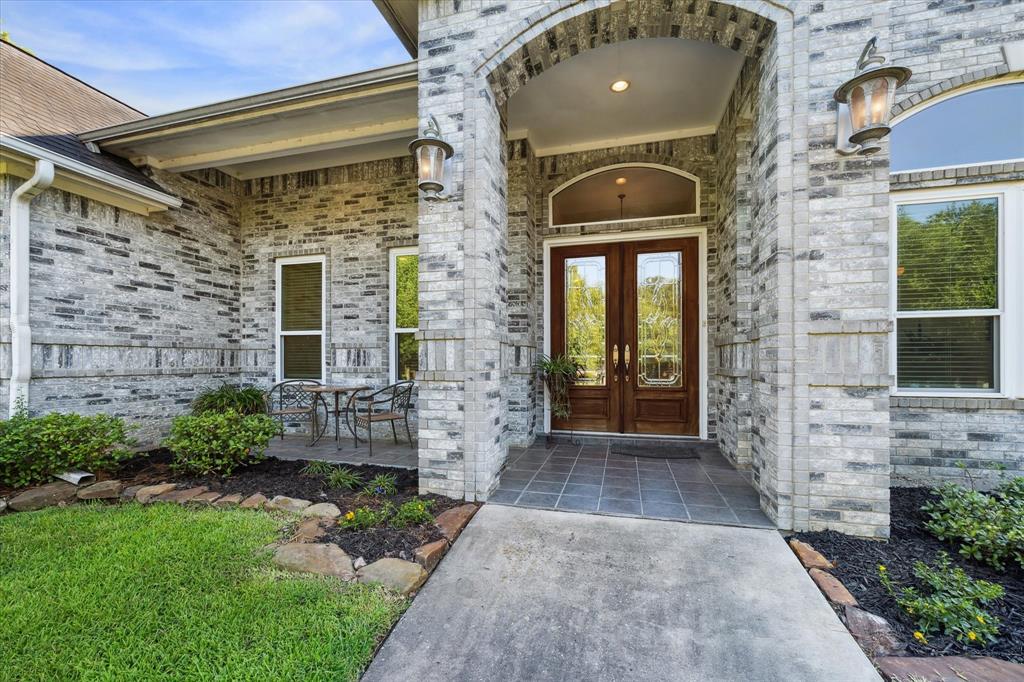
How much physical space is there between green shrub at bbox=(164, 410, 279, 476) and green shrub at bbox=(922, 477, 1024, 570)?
5.16m

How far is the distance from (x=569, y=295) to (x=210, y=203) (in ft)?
17.0

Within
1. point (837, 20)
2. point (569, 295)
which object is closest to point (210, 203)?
point (569, 295)

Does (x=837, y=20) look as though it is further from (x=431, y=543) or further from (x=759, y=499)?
(x=431, y=543)

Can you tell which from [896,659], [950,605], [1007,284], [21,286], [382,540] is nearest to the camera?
[896,659]

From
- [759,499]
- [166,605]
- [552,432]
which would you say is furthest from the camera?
[552,432]

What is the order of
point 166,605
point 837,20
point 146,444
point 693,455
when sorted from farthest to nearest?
point 146,444, point 693,455, point 837,20, point 166,605

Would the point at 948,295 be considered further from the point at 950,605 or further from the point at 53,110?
the point at 53,110

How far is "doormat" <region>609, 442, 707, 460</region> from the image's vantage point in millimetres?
4379

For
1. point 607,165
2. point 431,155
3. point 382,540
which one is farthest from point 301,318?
point 607,165

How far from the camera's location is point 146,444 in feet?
16.2

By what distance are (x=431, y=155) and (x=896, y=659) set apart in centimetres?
373

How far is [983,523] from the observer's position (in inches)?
92.2

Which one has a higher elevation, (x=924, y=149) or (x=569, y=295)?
(x=924, y=149)

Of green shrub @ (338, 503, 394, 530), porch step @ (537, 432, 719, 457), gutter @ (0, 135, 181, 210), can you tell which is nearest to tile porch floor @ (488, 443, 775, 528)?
porch step @ (537, 432, 719, 457)
